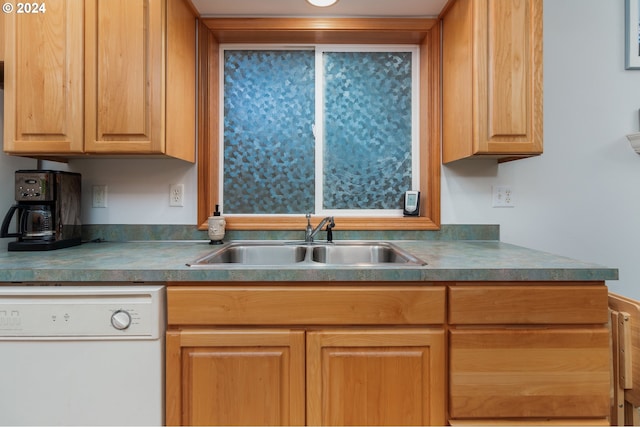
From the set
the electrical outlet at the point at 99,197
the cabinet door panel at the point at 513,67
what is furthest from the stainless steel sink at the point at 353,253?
the electrical outlet at the point at 99,197

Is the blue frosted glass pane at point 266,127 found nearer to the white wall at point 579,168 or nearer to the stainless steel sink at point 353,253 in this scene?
the stainless steel sink at point 353,253

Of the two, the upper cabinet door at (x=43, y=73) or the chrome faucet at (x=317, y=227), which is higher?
the upper cabinet door at (x=43, y=73)

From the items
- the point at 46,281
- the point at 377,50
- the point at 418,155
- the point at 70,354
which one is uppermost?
the point at 377,50

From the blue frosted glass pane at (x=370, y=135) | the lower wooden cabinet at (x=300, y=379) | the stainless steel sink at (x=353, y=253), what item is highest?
the blue frosted glass pane at (x=370, y=135)

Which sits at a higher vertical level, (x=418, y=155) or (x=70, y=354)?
(x=418, y=155)

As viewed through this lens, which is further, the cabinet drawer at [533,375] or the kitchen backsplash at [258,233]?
the kitchen backsplash at [258,233]

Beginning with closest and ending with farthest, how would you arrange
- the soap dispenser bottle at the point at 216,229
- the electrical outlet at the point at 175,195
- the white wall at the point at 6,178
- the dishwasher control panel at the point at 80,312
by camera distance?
the dishwasher control panel at the point at 80,312
the white wall at the point at 6,178
the soap dispenser bottle at the point at 216,229
the electrical outlet at the point at 175,195

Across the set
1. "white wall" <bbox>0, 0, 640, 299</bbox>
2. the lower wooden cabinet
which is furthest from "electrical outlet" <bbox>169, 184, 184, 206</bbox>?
the lower wooden cabinet

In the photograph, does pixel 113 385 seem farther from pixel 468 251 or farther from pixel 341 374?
pixel 468 251

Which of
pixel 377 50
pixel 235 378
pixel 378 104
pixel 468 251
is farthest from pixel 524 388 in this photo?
pixel 377 50

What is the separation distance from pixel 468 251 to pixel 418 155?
0.67 meters

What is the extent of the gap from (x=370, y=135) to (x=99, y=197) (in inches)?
59.9

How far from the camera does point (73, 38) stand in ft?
4.34

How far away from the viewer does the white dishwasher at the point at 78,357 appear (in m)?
1.02
